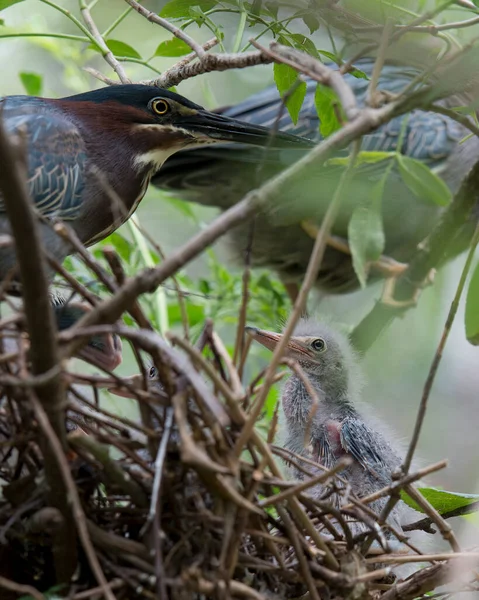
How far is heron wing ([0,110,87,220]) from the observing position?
4.86 ft

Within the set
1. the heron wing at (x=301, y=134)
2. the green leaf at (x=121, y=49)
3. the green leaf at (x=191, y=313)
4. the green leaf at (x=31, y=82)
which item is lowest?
the green leaf at (x=191, y=313)

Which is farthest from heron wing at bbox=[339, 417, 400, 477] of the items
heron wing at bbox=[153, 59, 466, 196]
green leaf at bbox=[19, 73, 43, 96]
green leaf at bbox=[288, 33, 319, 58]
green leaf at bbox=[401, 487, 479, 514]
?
heron wing at bbox=[153, 59, 466, 196]

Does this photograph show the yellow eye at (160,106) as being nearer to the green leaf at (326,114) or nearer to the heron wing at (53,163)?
the heron wing at (53,163)

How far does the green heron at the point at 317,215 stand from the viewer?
9.92ft

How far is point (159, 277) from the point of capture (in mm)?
845

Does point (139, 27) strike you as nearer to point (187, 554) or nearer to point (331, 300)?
point (331, 300)

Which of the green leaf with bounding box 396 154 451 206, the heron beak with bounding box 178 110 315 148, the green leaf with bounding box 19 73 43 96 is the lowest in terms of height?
the green leaf with bounding box 396 154 451 206

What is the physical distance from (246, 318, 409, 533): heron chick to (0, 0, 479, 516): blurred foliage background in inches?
8.5

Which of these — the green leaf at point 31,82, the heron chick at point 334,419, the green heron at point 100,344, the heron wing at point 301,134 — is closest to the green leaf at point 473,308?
the heron chick at point 334,419

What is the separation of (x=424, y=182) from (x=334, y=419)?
815mm

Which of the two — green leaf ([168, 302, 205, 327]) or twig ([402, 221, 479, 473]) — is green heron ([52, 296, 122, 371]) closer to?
twig ([402, 221, 479, 473])

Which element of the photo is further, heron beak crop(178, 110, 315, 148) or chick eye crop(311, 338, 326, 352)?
chick eye crop(311, 338, 326, 352)

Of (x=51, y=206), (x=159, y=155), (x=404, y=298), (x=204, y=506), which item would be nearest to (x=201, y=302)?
(x=404, y=298)

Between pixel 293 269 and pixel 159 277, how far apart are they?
2.75m
